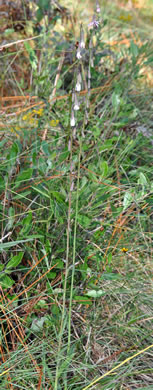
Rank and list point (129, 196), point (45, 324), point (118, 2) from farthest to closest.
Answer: point (118, 2), point (129, 196), point (45, 324)

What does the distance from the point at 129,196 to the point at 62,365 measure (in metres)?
0.62

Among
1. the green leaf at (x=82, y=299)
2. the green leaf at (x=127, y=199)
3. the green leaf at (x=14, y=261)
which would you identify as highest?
the green leaf at (x=127, y=199)

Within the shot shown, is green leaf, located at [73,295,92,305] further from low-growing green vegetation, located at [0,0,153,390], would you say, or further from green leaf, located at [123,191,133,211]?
green leaf, located at [123,191,133,211]

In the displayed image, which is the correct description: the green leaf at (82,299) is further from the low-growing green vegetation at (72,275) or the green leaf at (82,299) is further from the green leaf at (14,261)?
the green leaf at (14,261)

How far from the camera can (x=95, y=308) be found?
1.38m

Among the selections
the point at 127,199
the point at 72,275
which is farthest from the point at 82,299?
the point at 127,199

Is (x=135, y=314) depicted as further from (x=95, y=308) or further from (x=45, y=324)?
(x=45, y=324)

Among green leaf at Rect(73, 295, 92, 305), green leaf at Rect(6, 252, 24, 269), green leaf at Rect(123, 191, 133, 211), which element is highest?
green leaf at Rect(123, 191, 133, 211)

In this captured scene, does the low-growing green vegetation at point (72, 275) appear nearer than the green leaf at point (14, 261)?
Yes

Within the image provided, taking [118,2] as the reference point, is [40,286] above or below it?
below

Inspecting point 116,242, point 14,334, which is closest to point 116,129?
point 116,242

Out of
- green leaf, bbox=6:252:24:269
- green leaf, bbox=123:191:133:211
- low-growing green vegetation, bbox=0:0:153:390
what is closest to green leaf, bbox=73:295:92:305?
low-growing green vegetation, bbox=0:0:153:390

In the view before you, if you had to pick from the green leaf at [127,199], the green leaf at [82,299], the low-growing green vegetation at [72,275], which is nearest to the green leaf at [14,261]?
the low-growing green vegetation at [72,275]

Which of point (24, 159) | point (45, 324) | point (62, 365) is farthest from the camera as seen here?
point (24, 159)
